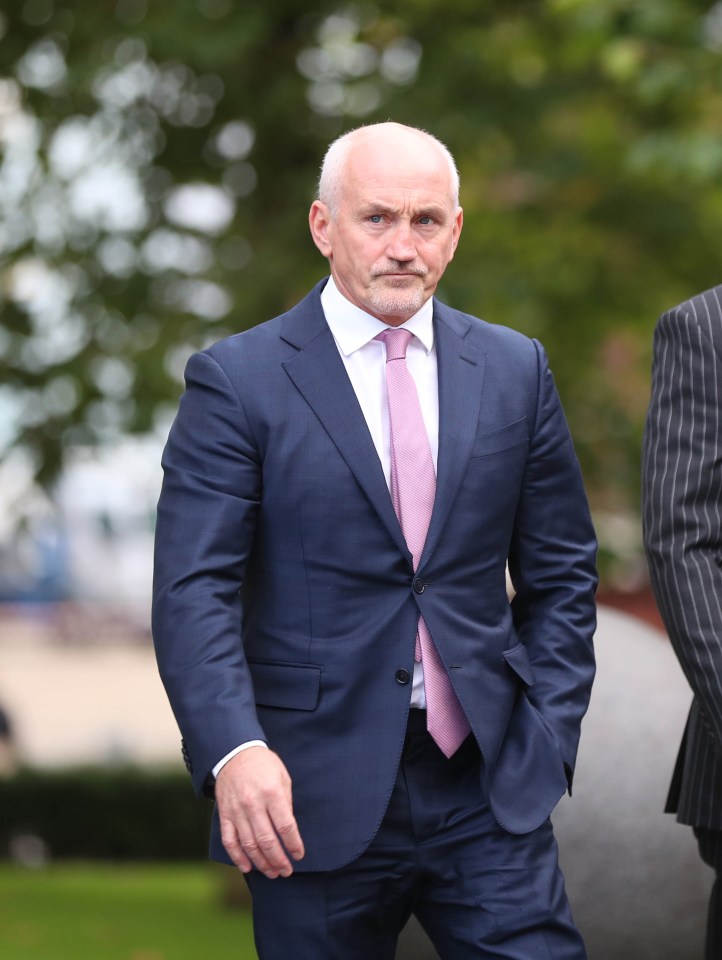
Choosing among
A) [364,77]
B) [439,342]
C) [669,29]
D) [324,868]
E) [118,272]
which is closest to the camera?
[324,868]

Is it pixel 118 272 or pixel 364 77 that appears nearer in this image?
pixel 364 77

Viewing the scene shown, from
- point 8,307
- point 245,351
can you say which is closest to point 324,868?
point 245,351

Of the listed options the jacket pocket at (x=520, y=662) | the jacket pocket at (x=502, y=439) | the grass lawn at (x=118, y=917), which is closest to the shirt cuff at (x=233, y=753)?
the jacket pocket at (x=520, y=662)

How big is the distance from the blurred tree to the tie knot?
663 cm

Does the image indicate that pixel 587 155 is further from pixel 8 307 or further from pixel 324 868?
pixel 324 868

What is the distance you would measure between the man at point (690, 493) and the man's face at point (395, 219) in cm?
58

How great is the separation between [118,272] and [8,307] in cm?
89

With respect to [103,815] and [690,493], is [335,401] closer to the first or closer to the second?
[690,493]

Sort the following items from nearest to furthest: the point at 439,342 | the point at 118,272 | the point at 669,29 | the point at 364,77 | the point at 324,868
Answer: the point at 324,868
the point at 439,342
the point at 669,29
the point at 364,77
the point at 118,272

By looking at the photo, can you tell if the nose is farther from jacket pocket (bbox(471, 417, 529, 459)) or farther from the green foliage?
the green foliage

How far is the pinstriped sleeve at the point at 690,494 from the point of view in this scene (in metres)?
3.59

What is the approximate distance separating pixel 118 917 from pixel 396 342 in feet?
29.7

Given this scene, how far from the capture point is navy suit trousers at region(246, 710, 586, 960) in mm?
3598

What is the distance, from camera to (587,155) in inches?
455
